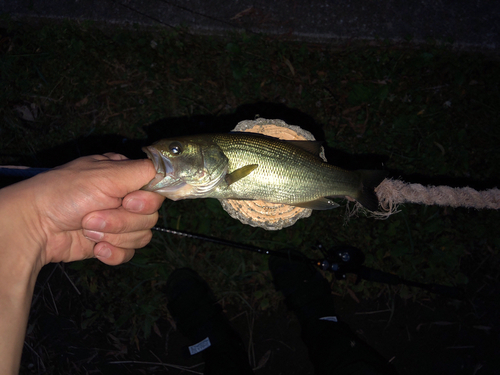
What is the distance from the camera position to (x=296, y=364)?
13.2ft

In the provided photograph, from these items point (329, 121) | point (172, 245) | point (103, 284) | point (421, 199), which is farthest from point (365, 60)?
point (103, 284)

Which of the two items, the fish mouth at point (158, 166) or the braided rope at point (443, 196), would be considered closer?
the fish mouth at point (158, 166)

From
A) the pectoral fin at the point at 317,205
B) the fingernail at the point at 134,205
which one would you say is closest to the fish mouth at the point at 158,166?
the fingernail at the point at 134,205

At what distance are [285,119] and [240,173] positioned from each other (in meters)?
1.87

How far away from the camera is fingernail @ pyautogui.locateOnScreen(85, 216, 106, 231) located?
2.38 metres

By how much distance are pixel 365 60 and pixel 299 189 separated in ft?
9.03

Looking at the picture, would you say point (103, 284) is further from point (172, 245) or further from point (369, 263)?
point (369, 263)

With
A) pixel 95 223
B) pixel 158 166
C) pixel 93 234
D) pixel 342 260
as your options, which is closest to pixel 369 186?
pixel 342 260

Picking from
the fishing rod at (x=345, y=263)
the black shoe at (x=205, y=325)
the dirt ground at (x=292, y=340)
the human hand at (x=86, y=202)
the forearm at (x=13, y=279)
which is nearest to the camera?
the forearm at (x=13, y=279)

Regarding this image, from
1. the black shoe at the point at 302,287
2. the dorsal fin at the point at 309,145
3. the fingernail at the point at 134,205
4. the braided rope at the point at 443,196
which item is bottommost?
the black shoe at the point at 302,287

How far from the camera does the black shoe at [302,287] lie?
12.7 ft

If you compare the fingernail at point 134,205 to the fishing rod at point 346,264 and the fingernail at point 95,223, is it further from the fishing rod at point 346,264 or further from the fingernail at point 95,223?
the fishing rod at point 346,264

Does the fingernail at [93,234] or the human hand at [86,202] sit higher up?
the human hand at [86,202]

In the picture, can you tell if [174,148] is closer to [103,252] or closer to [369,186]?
[103,252]
